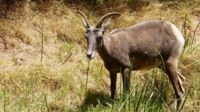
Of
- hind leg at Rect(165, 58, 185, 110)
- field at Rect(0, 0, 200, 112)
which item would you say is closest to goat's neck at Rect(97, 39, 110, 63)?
field at Rect(0, 0, 200, 112)

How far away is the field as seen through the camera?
7449 millimetres

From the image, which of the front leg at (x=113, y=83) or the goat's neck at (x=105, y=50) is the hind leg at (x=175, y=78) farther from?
the goat's neck at (x=105, y=50)

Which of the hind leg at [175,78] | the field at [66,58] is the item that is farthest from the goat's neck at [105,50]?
the hind leg at [175,78]

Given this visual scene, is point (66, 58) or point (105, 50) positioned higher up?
point (105, 50)

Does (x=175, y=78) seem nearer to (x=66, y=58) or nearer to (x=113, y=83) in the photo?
(x=113, y=83)

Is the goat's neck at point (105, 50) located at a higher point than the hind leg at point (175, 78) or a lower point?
higher

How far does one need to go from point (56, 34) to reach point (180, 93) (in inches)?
92.2

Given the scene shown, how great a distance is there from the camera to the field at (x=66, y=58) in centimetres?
745

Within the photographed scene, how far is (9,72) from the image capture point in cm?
780

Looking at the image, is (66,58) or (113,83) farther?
(66,58)

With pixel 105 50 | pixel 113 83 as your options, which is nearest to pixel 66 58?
pixel 113 83

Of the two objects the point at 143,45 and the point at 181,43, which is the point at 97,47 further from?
the point at 181,43

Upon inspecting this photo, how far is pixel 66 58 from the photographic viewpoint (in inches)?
332

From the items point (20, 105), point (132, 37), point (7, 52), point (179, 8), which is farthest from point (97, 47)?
point (179, 8)
